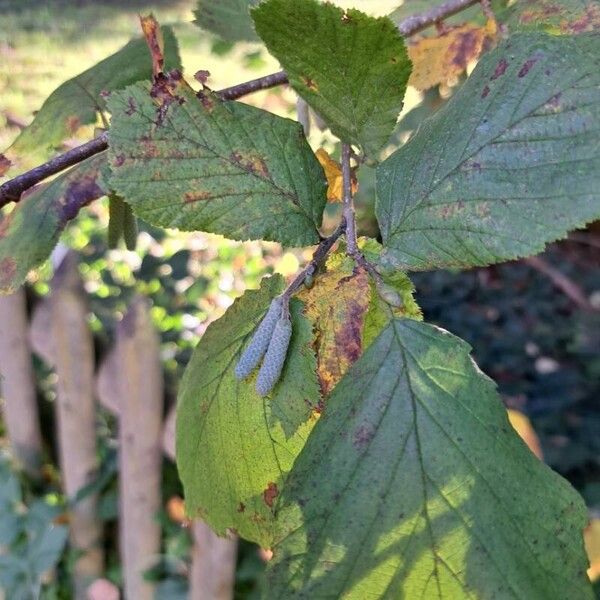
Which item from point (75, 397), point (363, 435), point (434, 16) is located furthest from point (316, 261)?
point (75, 397)

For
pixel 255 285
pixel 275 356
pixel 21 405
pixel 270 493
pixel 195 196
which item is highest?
pixel 195 196

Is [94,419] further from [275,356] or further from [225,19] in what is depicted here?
[275,356]

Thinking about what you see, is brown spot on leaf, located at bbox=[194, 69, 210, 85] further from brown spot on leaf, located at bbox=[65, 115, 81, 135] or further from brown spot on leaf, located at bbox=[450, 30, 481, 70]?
brown spot on leaf, located at bbox=[450, 30, 481, 70]

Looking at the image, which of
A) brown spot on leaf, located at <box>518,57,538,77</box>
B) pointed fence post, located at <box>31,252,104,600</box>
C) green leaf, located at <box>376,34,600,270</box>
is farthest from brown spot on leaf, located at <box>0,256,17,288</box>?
pointed fence post, located at <box>31,252,104,600</box>

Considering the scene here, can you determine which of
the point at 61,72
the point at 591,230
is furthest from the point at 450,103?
the point at 61,72

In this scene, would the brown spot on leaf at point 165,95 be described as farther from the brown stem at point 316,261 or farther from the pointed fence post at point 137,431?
the pointed fence post at point 137,431

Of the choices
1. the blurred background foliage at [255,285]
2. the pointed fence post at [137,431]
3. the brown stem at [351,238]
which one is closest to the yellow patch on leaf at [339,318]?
the brown stem at [351,238]

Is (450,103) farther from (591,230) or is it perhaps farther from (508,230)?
(591,230)
